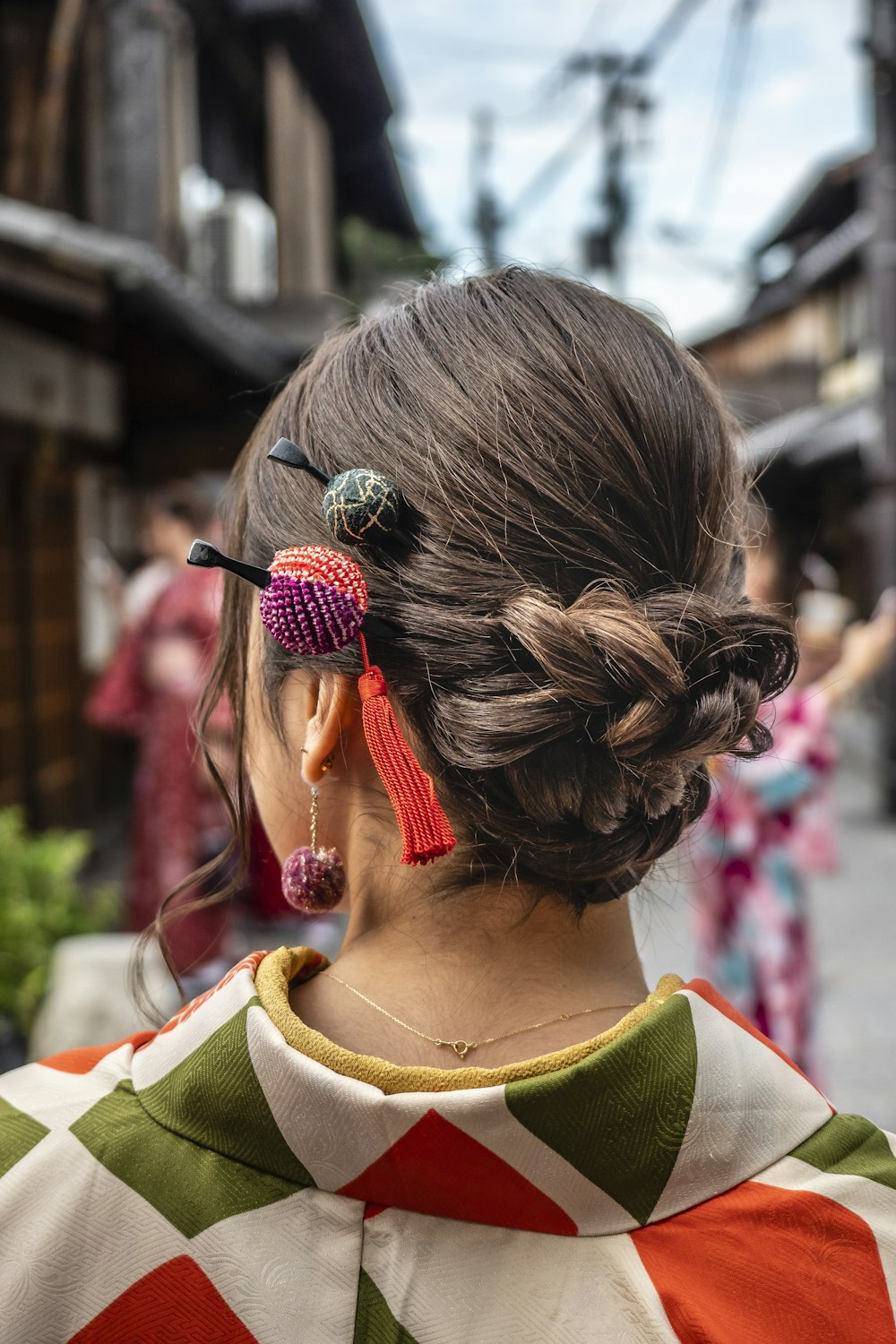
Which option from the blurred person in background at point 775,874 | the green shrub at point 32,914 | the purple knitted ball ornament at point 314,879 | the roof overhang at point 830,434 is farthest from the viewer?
the roof overhang at point 830,434

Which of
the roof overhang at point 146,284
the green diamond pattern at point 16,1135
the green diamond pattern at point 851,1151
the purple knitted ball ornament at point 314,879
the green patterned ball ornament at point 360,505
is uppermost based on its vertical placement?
the roof overhang at point 146,284

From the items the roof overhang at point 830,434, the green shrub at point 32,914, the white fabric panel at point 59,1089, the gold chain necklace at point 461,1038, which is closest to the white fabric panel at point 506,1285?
the gold chain necklace at point 461,1038

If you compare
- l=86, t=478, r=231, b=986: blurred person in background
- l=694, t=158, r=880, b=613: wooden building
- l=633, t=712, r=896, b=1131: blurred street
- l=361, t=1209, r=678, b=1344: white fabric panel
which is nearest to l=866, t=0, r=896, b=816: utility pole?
l=633, t=712, r=896, b=1131: blurred street

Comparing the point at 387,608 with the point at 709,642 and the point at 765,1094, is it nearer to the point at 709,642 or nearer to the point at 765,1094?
the point at 709,642

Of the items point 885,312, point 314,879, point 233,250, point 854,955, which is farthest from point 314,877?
point 233,250

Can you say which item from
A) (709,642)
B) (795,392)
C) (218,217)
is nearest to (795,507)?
(795,392)

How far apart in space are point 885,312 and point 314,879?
9345mm

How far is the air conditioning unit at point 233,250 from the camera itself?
10.3m

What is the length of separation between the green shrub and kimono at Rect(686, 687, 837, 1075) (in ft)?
7.41

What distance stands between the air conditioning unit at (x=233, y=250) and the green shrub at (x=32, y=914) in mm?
6417

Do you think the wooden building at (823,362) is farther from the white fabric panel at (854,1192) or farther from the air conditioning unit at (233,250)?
the white fabric panel at (854,1192)

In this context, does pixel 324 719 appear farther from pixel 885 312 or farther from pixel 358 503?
pixel 885 312

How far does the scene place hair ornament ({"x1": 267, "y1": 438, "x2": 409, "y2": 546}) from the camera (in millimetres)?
1005

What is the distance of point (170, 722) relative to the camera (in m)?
5.22
